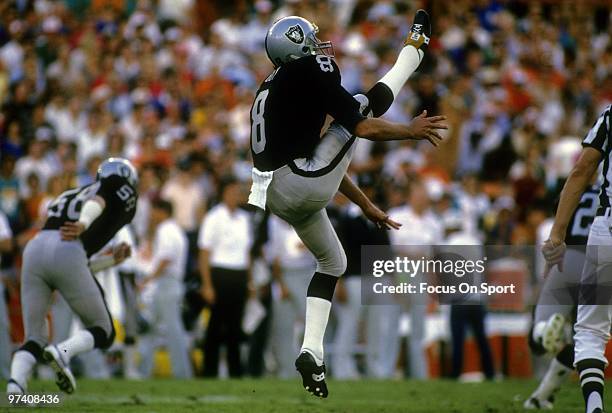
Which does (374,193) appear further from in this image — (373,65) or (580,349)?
(580,349)

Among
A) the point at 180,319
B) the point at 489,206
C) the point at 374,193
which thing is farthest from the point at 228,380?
the point at 489,206

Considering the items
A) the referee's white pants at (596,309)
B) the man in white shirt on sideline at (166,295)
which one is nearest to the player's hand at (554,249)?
the referee's white pants at (596,309)

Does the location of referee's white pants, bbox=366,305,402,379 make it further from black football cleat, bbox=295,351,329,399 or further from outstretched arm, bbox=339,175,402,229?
black football cleat, bbox=295,351,329,399

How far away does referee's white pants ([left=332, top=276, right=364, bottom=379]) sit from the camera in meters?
13.6

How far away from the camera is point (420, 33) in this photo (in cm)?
762

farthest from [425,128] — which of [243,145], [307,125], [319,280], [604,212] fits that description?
[243,145]

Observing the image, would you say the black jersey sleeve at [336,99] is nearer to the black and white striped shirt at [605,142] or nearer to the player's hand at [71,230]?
the black and white striped shirt at [605,142]

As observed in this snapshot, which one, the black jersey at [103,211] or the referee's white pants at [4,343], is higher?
the black jersey at [103,211]

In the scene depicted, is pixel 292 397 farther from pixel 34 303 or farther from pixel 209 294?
pixel 209 294

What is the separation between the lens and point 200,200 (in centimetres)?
1466

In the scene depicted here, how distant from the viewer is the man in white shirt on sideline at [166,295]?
13.2 meters

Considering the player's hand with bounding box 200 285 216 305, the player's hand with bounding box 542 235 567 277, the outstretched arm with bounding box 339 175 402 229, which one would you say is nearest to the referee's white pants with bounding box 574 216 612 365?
the player's hand with bounding box 542 235 567 277

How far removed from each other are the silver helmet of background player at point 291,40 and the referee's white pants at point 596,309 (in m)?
2.14

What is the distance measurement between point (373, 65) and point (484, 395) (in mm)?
7468
